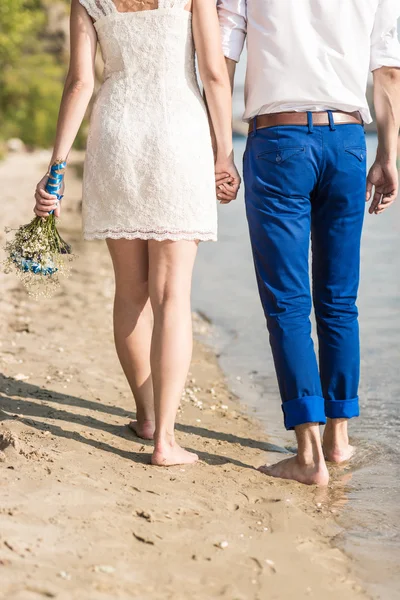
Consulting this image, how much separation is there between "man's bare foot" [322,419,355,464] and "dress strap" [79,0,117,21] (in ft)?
6.38

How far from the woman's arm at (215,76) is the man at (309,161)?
0.34ft

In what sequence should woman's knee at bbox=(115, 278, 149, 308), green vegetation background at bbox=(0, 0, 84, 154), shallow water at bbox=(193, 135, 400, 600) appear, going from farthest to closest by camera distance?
green vegetation background at bbox=(0, 0, 84, 154) < woman's knee at bbox=(115, 278, 149, 308) < shallow water at bbox=(193, 135, 400, 600)

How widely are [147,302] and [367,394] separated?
1923 millimetres

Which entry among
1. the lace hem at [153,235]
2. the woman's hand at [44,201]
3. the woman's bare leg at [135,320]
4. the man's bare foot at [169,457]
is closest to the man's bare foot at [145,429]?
the woman's bare leg at [135,320]

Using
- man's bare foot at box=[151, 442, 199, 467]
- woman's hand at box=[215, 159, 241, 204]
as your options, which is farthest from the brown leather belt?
man's bare foot at box=[151, 442, 199, 467]

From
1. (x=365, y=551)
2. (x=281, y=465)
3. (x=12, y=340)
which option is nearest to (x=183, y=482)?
(x=281, y=465)

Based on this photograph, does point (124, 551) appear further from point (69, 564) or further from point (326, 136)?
point (326, 136)

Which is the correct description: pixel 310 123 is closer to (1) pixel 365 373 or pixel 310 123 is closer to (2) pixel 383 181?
(2) pixel 383 181

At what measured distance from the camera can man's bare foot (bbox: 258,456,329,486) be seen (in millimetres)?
3646

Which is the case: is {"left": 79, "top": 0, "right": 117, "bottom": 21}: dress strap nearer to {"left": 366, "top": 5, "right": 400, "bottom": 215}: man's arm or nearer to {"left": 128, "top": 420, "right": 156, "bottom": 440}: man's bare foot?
{"left": 366, "top": 5, "right": 400, "bottom": 215}: man's arm

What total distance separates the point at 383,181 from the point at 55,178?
1.40 m

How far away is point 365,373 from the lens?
5.70m

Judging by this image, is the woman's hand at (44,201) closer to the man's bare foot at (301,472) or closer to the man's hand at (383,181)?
the man's hand at (383,181)

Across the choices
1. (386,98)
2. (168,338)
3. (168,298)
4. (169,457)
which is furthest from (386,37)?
(169,457)
